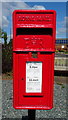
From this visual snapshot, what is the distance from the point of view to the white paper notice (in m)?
2.04

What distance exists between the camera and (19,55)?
203 centimetres

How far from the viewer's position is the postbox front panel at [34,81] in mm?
2029

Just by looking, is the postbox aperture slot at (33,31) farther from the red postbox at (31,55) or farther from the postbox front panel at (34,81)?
the postbox front panel at (34,81)

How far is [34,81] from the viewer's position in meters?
2.09

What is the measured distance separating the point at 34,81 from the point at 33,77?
0.18 ft

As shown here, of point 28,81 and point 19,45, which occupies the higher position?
point 19,45

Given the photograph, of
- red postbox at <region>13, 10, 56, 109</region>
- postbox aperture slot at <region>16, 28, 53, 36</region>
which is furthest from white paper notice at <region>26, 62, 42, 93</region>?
postbox aperture slot at <region>16, 28, 53, 36</region>

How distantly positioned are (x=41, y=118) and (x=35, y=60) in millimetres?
1852

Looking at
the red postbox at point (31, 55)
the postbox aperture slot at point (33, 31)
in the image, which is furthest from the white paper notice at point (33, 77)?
the postbox aperture slot at point (33, 31)

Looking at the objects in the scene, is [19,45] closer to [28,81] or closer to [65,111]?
[28,81]

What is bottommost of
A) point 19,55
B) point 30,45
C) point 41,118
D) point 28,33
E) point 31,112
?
point 41,118

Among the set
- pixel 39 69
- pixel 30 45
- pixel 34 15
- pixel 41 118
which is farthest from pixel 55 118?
pixel 34 15

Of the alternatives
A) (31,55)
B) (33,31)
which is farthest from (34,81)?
(33,31)

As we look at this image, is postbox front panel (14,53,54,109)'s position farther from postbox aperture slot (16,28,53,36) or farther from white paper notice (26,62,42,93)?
postbox aperture slot (16,28,53,36)
